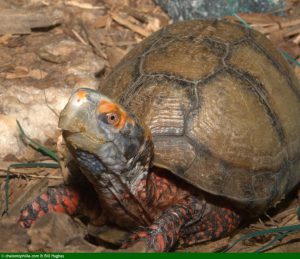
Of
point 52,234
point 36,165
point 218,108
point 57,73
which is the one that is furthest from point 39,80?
point 52,234

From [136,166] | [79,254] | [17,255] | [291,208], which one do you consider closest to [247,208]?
[291,208]

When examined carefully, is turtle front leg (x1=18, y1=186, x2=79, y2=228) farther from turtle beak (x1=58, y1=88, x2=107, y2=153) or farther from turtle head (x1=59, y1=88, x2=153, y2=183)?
turtle beak (x1=58, y1=88, x2=107, y2=153)

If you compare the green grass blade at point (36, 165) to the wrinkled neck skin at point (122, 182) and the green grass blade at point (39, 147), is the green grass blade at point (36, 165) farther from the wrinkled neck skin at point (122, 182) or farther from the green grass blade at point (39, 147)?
the wrinkled neck skin at point (122, 182)

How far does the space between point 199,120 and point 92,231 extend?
0.86m

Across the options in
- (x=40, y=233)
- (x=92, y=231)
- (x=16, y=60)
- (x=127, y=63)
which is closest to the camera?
(x=40, y=233)

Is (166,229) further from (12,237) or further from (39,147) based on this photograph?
(39,147)

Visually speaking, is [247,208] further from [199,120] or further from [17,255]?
[17,255]

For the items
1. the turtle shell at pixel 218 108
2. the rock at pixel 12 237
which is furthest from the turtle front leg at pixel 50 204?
the turtle shell at pixel 218 108

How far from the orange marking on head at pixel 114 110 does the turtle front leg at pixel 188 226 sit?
58 centimetres

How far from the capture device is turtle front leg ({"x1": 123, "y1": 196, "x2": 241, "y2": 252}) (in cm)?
258

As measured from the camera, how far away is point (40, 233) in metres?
2.47

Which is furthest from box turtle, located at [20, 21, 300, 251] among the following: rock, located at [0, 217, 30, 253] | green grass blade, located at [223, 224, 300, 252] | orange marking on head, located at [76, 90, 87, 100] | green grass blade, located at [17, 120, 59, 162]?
green grass blade, located at [17, 120, 59, 162]

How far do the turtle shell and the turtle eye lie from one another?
18.6 inches

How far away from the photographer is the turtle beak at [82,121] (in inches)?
87.4
